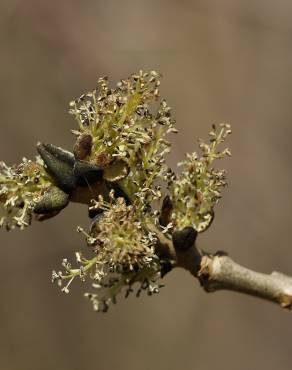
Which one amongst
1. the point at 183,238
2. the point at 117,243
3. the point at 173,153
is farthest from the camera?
the point at 173,153

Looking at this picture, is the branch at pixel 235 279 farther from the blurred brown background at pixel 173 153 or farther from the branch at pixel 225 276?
the blurred brown background at pixel 173 153

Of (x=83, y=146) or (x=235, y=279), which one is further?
(x=235, y=279)

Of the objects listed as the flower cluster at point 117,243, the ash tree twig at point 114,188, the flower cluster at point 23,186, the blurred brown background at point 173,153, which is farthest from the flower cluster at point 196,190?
the blurred brown background at point 173,153

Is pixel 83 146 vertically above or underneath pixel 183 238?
above

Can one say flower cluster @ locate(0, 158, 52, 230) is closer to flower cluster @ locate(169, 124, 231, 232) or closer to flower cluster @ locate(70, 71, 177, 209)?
flower cluster @ locate(70, 71, 177, 209)

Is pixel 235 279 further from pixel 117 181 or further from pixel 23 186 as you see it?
pixel 23 186

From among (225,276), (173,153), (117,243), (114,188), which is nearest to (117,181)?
(114,188)
